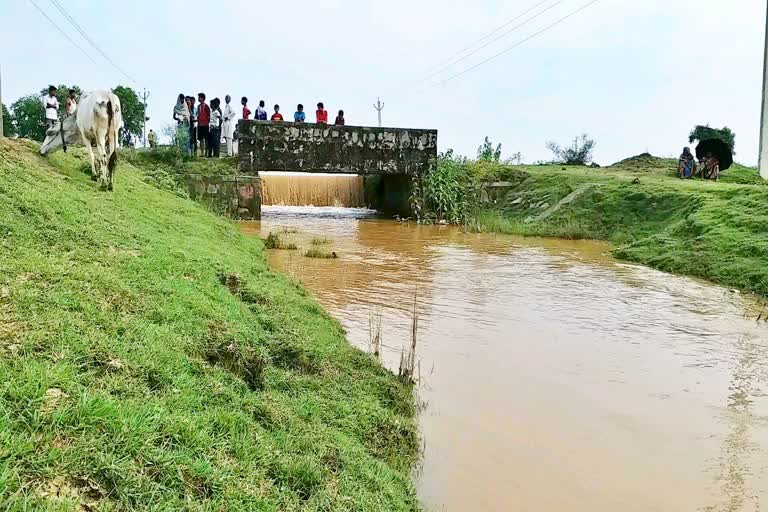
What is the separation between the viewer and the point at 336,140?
17094 millimetres

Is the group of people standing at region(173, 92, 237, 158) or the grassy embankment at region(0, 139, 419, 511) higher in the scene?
the group of people standing at region(173, 92, 237, 158)

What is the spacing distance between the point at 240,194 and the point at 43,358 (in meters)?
13.9

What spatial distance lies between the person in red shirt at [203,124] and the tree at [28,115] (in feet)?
74.7

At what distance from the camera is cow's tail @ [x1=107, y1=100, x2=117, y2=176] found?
319 inches

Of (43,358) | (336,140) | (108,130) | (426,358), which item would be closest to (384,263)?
(108,130)

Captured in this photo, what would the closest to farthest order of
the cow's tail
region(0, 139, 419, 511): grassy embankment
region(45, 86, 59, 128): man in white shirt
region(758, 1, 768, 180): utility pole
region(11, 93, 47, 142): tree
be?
1. region(0, 139, 419, 511): grassy embankment
2. the cow's tail
3. region(45, 86, 59, 128): man in white shirt
4. region(758, 1, 768, 180): utility pole
5. region(11, 93, 47, 142): tree

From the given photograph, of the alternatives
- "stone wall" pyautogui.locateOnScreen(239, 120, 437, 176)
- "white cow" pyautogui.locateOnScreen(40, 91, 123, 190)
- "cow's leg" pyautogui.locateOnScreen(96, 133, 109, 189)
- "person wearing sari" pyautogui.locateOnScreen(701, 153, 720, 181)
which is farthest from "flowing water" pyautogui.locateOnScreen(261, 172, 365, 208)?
"cow's leg" pyautogui.locateOnScreen(96, 133, 109, 189)

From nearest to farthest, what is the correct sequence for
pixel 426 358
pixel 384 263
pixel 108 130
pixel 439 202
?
pixel 426 358 < pixel 108 130 < pixel 384 263 < pixel 439 202

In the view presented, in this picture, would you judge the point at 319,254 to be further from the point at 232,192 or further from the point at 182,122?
the point at 182,122

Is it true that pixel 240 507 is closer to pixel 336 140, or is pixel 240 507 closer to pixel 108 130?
pixel 108 130

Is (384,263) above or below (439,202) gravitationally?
below

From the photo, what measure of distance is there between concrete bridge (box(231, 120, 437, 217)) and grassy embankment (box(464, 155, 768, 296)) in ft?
7.66

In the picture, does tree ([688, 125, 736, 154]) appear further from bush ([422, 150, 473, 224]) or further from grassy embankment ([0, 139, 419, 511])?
grassy embankment ([0, 139, 419, 511])

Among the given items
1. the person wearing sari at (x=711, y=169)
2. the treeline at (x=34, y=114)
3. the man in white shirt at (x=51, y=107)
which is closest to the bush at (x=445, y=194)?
the person wearing sari at (x=711, y=169)
